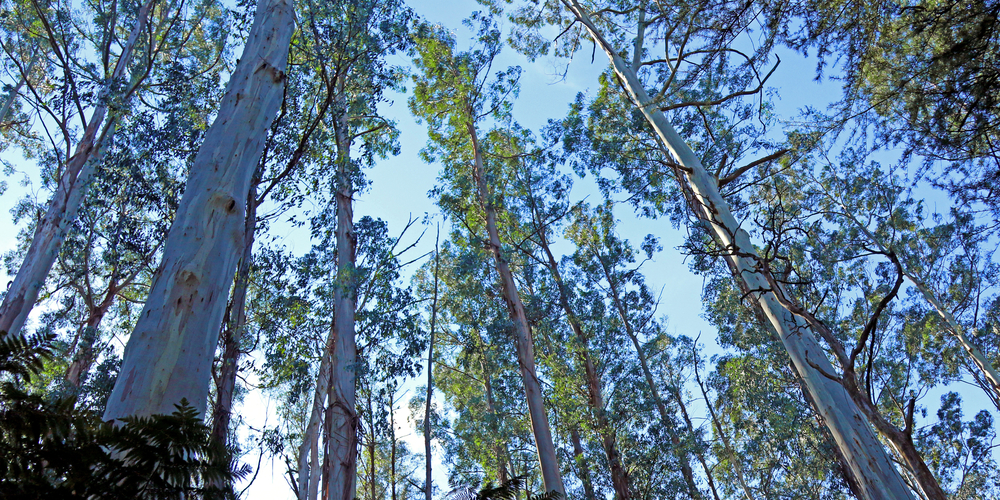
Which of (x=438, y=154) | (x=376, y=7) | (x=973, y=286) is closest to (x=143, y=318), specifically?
(x=376, y=7)

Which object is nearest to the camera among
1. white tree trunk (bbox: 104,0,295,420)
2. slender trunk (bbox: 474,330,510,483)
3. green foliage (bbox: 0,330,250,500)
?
green foliage (bbox: 0,330,250,500)

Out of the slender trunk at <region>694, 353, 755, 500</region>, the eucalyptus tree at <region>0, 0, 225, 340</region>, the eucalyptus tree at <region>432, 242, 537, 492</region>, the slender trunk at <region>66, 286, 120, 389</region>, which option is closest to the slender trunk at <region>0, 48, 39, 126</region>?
the eucalyptus tree at <region>0, 0, 225, 340</region>

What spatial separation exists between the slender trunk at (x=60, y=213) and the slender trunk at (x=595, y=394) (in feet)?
29.7

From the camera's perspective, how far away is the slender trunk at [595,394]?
10070 mm

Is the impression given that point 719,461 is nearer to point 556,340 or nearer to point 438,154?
point 556,340

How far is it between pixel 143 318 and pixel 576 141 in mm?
10595

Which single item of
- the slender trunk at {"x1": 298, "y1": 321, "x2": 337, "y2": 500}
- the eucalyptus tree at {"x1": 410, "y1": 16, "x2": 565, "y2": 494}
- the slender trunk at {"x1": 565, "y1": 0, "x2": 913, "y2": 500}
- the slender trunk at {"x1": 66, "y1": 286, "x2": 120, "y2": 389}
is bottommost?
the slender trunk at {"x1": 565, "y1": 0, "x2": 913, "y2": 500}

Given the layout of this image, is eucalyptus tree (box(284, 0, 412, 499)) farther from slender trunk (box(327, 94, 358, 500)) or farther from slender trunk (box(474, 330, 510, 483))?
slender trunk (box(474, 330, 510, 483))

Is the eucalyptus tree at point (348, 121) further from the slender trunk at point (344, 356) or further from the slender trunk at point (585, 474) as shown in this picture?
the slender trunk at point (585, 474)

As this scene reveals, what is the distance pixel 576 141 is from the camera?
11.9 m

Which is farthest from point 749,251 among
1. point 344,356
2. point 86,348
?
point 86,348

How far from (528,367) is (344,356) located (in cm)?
264

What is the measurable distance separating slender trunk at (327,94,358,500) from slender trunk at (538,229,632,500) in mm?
5749

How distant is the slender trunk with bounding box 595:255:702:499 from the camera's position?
36.6 feet
